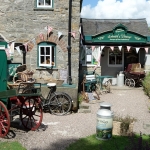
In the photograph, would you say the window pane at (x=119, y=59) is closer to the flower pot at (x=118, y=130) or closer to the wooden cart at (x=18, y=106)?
the wooden cart at (x=18, y=106)

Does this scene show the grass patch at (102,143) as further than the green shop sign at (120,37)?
No

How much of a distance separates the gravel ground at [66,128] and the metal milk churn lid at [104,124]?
0.69 m

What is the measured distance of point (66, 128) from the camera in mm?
7098

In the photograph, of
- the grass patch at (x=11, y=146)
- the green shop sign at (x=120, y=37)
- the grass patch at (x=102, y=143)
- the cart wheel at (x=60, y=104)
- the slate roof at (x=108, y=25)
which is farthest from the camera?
the slate roof at (x=108, y=25)

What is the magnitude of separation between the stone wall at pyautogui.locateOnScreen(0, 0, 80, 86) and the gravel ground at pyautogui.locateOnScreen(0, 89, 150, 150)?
304cm

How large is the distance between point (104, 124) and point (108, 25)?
38.7 ft

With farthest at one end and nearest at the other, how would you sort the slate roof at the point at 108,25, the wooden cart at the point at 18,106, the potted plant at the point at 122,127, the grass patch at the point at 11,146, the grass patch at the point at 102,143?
the slate roof at the point at 108,25, the potted plant at the point at 122,127, the wooden cart at the point at 18,106, the grass patch at the point at 102,143, the grass patch at the point at 11,146

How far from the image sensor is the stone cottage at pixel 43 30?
11398mm

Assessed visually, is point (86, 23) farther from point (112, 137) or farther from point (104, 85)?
point (112, 137)

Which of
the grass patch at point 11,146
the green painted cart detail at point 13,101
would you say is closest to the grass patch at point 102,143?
the grass patch at point 11,146

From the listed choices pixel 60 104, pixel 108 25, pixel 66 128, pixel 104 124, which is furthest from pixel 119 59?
pixel 104 124

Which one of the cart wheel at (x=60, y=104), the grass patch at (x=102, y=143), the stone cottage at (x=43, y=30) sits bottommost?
the grass patch at (x=102, y=143)

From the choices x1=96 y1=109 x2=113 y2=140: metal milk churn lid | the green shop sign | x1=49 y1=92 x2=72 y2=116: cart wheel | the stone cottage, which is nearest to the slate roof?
the green shop sign

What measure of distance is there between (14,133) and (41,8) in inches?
259
